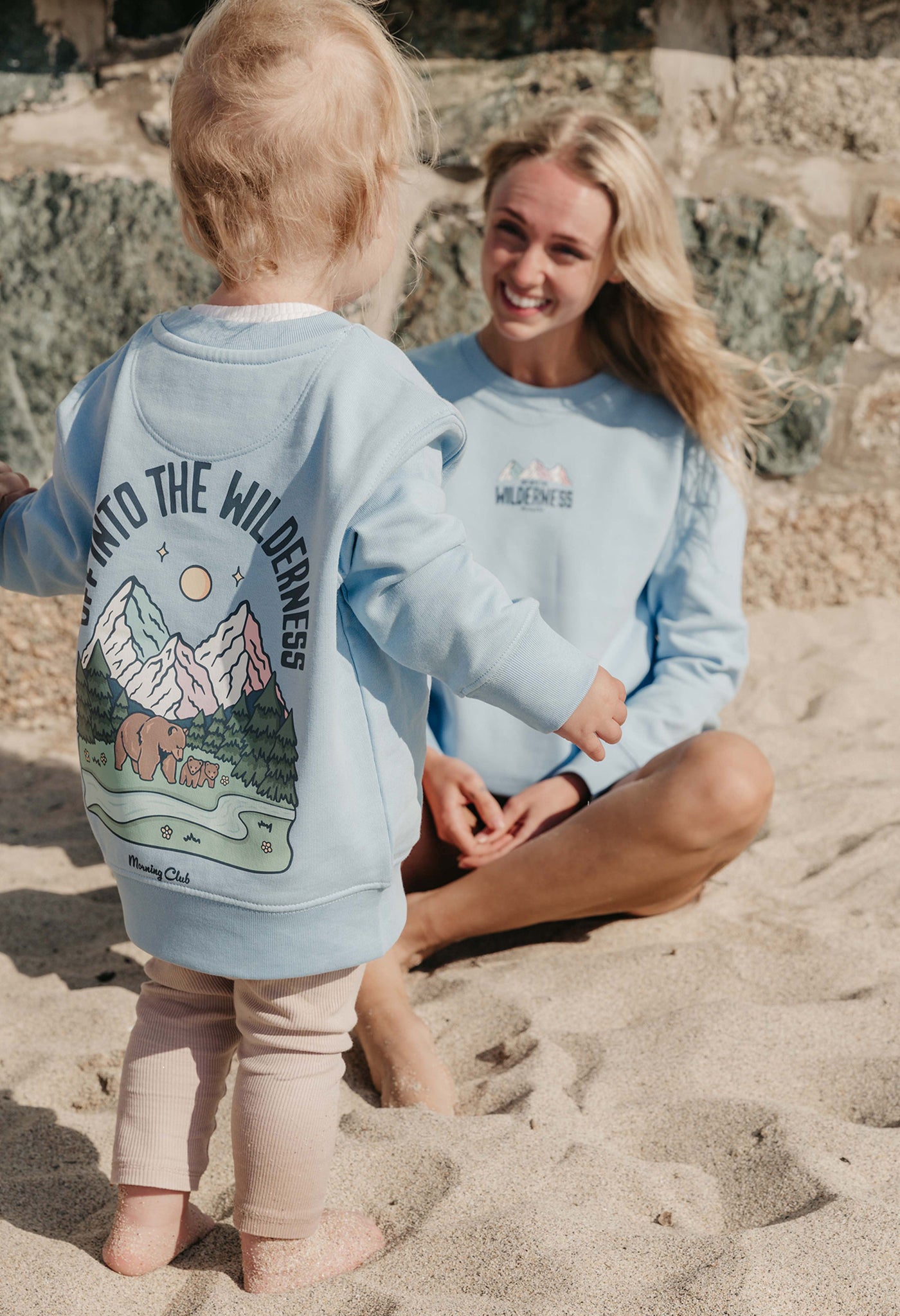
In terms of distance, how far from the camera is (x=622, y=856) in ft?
5.95

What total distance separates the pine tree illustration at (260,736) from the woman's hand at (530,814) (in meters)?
0.84

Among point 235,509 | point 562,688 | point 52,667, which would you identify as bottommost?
point 52,667

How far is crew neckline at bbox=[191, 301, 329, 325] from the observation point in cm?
111

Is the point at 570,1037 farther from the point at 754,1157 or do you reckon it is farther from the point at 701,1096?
the point at 754,1157

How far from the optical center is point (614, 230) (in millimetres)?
2035

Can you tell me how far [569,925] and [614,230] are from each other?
1176 millimetres

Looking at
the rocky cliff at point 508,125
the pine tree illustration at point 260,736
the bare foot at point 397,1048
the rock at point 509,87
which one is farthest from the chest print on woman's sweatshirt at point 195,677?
the rock at point 509,87

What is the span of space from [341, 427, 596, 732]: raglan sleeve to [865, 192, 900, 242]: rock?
7.04 ft

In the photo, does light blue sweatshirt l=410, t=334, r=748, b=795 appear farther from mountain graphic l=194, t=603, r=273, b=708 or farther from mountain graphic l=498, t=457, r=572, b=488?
mountain graphic l=194, t=603, r=273, b=708

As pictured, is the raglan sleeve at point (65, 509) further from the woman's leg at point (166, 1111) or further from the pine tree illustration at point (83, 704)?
the woman's leg at point (166, 1111)

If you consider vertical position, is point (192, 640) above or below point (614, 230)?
below

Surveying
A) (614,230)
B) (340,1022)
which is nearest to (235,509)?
(340,1022)

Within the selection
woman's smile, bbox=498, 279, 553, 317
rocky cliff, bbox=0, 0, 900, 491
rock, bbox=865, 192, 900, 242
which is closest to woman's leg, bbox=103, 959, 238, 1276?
woman's smile, bbox=498, 279, 553, 317

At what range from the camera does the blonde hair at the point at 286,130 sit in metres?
1.05
